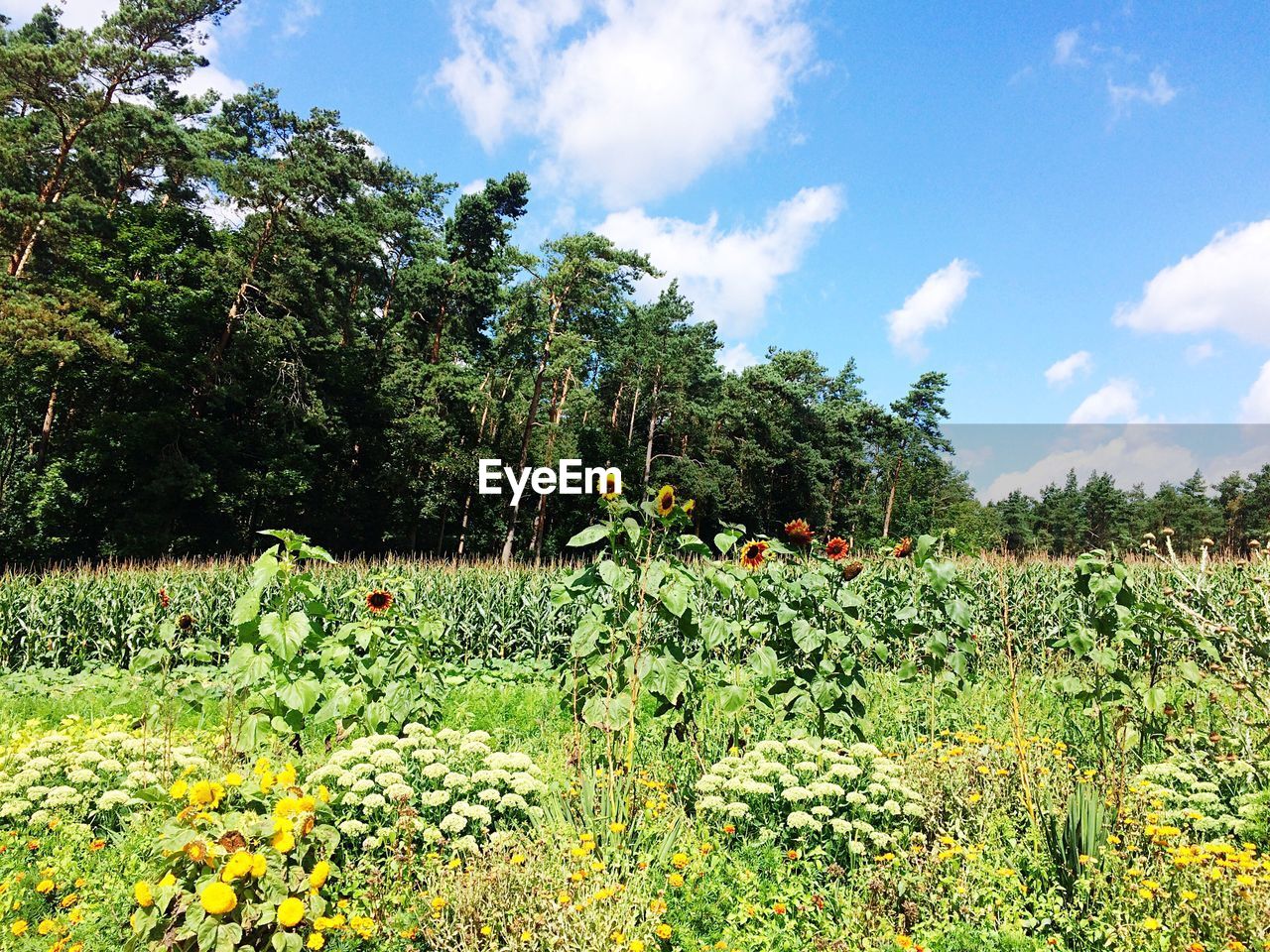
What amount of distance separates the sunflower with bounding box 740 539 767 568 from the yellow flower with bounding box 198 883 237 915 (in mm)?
2601

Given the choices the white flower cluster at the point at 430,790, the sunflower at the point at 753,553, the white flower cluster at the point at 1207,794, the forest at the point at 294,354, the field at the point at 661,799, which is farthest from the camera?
the forest at the point at 294,354

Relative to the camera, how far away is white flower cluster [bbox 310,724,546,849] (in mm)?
2230

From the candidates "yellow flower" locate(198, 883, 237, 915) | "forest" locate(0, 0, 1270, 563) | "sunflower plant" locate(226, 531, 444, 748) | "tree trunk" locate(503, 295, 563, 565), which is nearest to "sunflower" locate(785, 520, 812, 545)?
"sunflower plant" locate(226, 531, 444, 748)

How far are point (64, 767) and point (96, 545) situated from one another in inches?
822

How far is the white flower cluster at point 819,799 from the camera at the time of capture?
8.07 feet

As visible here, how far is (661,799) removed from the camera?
2.77m

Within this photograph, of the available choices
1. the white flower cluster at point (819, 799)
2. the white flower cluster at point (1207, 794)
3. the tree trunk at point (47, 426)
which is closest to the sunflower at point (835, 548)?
the white flower cluster at point (819, 799)

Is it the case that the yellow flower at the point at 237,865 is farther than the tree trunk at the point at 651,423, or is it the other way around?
the tree trunk at the point at 651,423

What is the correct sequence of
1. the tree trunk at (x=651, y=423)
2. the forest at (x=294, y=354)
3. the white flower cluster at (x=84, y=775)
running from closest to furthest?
the white flower cluster at (x=84, y=775) < the forest at (x=294, y=354) < the tree trunk at (x=651, y=423)

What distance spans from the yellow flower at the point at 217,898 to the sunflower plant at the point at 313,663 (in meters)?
1.24

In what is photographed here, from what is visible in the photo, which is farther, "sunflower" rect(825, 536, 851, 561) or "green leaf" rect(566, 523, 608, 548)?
"sunflower" rect(825, 536, 851, 561)

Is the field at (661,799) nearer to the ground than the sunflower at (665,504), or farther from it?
nearer to the ground

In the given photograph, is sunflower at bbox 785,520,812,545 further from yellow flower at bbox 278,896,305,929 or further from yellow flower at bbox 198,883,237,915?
yellow flower at bbox 198,883,237,915

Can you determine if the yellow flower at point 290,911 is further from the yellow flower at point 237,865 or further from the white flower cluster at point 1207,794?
the white flower cluster at point 1207,794
